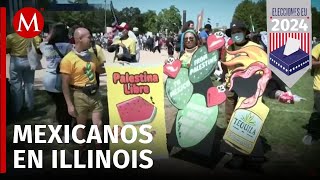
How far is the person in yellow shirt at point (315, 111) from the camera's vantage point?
4633 mm

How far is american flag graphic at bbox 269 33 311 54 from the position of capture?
448 centimetres

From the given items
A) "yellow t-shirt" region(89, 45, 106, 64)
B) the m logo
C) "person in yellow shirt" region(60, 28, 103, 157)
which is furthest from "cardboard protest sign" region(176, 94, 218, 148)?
the m logo

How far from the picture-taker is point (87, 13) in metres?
4.36

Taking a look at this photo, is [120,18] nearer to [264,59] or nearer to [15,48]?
[15,48]

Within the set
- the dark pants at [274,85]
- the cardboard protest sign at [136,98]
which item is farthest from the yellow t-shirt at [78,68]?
the dark pants at [274,85]

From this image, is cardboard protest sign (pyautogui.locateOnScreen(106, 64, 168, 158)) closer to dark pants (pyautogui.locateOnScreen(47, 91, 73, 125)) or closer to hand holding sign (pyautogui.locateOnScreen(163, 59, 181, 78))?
hand holding sign (pyautogui.locateOnScreen(163, 59, 181, 78))

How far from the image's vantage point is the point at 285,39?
449 centimetres

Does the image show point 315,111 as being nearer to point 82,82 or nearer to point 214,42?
point 214,42

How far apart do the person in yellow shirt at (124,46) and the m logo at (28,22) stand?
68 centimetres

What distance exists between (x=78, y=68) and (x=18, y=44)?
58 cm

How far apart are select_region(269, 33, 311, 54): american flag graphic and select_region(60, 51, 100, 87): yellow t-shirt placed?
1635 millimetres

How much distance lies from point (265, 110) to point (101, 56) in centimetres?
163

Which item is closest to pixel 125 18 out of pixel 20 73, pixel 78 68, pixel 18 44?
pixel 78 68

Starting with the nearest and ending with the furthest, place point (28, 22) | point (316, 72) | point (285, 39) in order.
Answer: point (28, 22), point (285, 39), point (316, 72)
